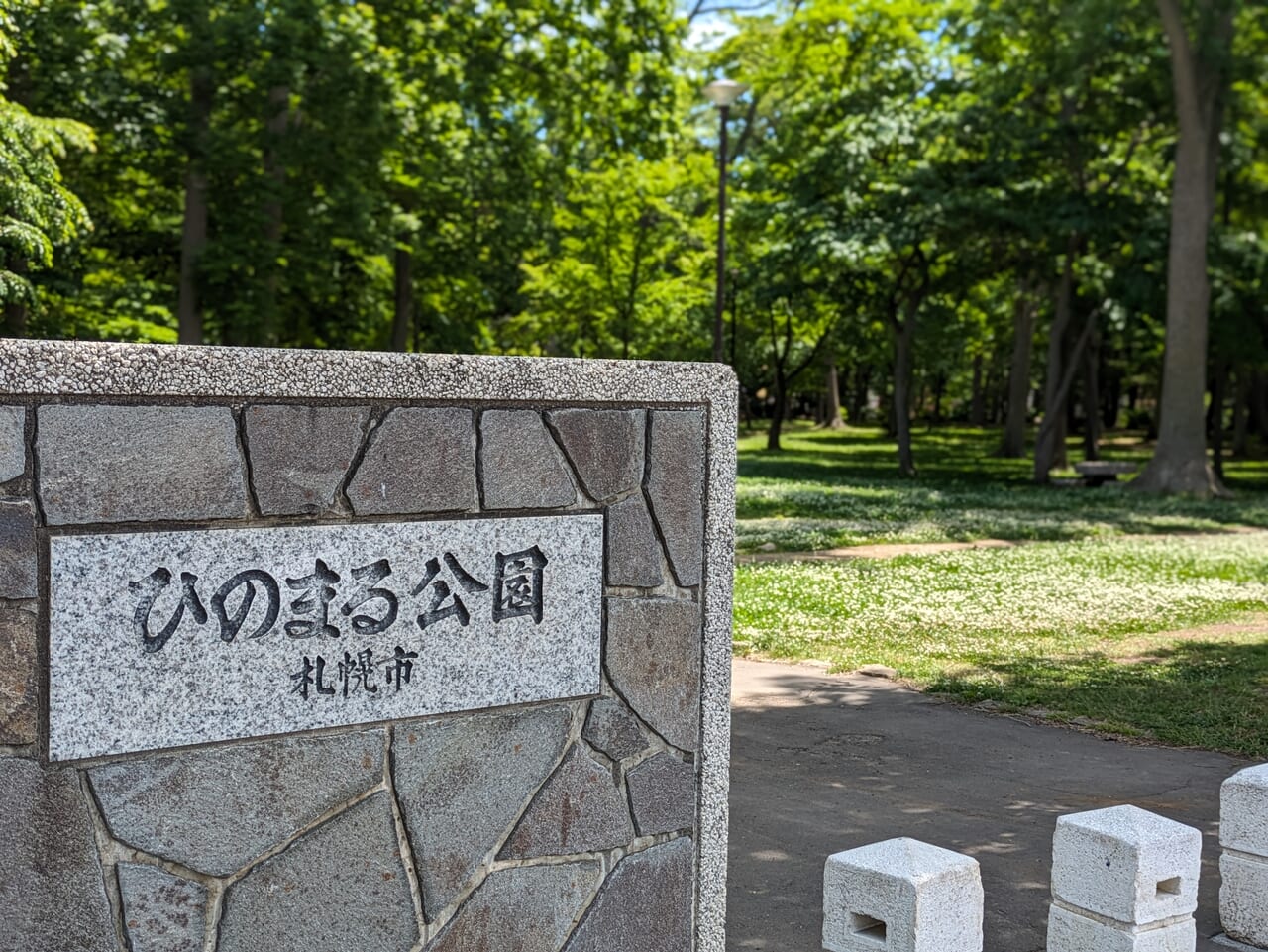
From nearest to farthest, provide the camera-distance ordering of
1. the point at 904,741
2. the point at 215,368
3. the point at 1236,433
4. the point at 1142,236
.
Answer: the point at 215,368, the point at 904,741, the point at 1142,236, the point at 1236,433

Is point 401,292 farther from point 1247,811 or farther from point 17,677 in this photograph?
point 17,677

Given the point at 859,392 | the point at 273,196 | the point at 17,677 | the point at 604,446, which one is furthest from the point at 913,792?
the point at 859,392

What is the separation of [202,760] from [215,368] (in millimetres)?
927

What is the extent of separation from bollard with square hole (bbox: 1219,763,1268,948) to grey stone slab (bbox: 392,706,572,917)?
2.41 m

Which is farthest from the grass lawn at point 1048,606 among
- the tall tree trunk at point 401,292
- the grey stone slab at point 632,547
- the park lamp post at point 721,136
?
the tall tree trunk at point 401,292

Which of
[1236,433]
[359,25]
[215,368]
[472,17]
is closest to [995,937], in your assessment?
[215,368]

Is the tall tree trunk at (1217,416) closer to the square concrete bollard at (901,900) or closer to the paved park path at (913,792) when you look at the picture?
the paved park path at (913,792)

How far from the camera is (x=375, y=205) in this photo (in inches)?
779

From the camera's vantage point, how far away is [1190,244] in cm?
2267

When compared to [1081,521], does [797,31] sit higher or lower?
higher

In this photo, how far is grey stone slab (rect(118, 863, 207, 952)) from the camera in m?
3.05

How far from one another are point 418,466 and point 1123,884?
7.75ft

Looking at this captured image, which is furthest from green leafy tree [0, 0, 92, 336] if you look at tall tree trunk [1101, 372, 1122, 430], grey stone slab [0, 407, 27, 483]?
tall tree trunk [1101, 372, 1122, 430]

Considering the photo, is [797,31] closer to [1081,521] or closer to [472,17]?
[472,17]
